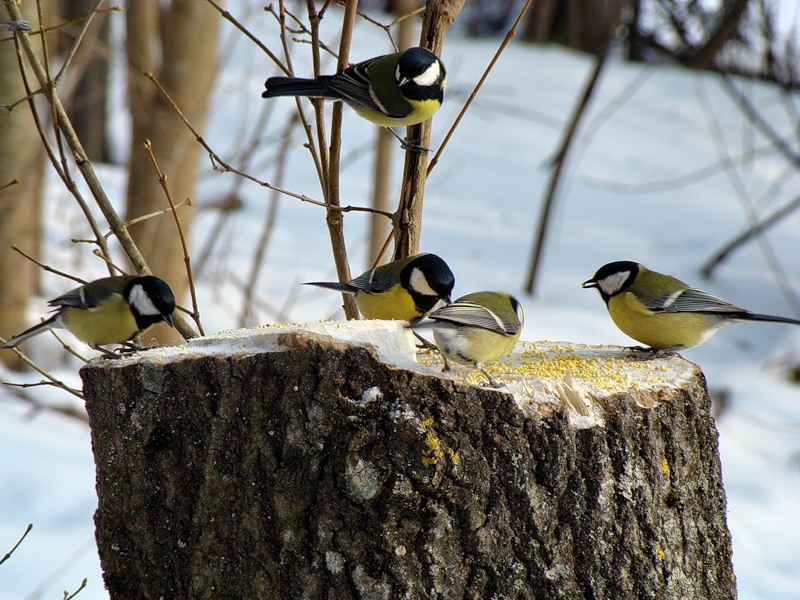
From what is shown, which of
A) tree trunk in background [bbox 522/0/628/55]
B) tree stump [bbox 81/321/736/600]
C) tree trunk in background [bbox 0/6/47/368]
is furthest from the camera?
tree trunk in background [bbox 522/0/628/55]

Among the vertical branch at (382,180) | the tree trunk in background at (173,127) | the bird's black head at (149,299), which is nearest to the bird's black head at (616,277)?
the bird's black head at (149,299)

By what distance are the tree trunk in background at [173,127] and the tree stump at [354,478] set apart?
3.53 meters

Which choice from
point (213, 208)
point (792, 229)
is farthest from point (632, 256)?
point (213, 208)

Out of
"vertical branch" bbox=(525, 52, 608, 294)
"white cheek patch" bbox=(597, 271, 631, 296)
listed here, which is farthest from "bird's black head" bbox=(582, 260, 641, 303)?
"vertical branch" bbox=(525, 52, 608, 294)

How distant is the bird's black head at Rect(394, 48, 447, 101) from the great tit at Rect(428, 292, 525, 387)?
30.3 inches

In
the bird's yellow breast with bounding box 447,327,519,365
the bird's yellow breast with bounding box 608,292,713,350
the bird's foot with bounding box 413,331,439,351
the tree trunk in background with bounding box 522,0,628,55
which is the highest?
the tree trunk in background with bounding box 522,0,628,55

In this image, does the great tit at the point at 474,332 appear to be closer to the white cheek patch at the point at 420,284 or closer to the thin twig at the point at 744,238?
the white cheek patch at the point at 420,284

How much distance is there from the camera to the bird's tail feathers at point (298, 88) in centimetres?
274

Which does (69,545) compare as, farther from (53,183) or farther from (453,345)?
(53,183)

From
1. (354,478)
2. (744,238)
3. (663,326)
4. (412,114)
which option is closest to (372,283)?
(412,114)

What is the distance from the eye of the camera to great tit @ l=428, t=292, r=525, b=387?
2143mm

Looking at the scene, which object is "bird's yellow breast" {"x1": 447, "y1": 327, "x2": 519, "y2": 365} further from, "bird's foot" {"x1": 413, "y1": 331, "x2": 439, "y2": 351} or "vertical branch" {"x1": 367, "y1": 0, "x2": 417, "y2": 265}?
"vertical branch" {"x1": 367, "y1": 0, "x2": 417, "y2": 265}

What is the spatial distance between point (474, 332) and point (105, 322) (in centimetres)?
114

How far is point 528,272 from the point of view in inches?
288
